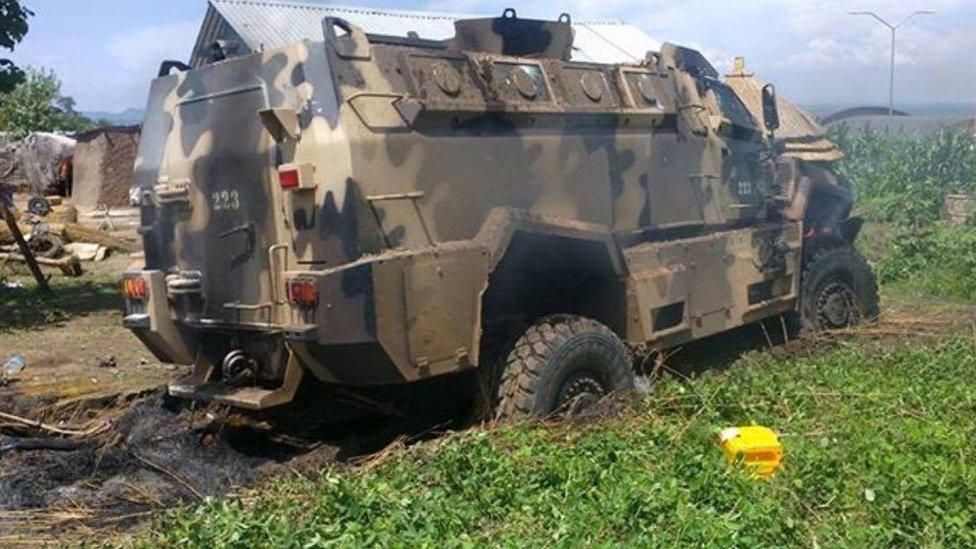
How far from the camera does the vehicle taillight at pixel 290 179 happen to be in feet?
18.7

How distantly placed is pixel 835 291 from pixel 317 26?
17205 millimetres

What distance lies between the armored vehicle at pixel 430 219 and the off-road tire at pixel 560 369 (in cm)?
1

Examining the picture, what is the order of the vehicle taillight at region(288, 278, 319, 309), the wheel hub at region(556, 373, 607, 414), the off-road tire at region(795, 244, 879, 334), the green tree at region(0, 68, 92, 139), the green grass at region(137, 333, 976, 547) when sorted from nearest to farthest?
the green grass at region(137, 333, 976, 547), the vehicle taillight at region(288, 278, 319, 309), the wheel hub at region(556, 373, 607, 414), the off-road tire at region(795, 244, 879, 334), the green tree at region(0, 68, 92, 139)

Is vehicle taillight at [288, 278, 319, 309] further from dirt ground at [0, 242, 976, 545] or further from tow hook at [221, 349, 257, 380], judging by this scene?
dirt ground at [0, 242, 976, 545]

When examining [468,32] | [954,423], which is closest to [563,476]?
[954,423]

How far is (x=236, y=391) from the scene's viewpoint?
6.19m

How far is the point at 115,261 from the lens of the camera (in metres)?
18.0

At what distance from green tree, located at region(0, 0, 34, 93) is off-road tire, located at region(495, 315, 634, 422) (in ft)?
28.9

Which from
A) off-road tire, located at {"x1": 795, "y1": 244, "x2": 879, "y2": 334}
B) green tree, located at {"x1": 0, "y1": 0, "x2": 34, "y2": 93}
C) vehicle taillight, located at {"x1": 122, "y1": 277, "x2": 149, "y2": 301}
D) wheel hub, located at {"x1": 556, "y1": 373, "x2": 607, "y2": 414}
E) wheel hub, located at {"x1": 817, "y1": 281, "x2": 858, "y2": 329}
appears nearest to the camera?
wheel hub, located at {"x1": 556, "y1": 373, "x2": 607, "y2": 414}

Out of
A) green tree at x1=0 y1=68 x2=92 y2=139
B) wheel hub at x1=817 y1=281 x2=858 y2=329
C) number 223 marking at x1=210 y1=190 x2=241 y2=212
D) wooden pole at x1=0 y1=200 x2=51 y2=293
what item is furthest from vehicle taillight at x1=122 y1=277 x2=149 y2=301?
green tree at x1=0 y1=68 x2=92 y2=139

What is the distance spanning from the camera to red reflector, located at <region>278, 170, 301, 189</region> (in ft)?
18.8

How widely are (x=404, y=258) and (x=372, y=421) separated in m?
1.92

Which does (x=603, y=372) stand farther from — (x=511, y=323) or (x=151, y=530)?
(x=151, y=530)

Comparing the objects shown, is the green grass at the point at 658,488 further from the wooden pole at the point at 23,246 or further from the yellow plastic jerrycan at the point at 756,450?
the wooden pole at the point at 23,246
